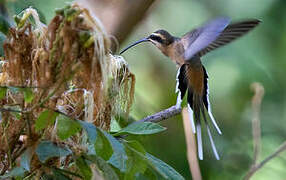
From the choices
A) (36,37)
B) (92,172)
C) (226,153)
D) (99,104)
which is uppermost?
(36,37)

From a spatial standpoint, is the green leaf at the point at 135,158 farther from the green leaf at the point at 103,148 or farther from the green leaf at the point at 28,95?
the green leaf at the point at 28,95

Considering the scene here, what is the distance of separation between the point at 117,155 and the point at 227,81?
1.89 meters

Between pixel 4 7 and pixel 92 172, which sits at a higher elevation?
pixel 4 7

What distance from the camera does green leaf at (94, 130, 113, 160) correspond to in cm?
107

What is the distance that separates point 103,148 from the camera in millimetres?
1081

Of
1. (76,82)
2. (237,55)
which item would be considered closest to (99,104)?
(76,82)

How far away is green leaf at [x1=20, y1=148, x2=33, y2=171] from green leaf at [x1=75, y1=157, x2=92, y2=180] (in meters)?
0.11

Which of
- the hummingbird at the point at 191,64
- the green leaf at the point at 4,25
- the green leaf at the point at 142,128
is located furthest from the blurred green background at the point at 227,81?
the green leaf at the point at 142,128

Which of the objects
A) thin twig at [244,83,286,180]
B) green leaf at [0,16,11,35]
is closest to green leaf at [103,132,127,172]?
thin twig at [244,83,286,180]

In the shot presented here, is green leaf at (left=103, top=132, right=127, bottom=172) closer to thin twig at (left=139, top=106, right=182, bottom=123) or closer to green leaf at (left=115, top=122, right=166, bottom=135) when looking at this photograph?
green leaf at (left=115, top=122, right=166, bottom=135)

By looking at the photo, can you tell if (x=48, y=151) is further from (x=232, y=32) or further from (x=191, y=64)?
(x=191, y=64)

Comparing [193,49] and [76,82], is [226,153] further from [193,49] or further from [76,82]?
[76,82]

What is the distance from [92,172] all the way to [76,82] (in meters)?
0.17

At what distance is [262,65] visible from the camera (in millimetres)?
3041
